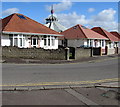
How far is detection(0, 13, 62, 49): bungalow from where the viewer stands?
19797mm

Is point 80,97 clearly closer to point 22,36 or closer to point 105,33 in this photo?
point 22,36

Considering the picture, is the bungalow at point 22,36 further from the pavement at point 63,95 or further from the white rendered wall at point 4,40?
the pavement at point 63,95

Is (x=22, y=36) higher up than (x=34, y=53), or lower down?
higher up

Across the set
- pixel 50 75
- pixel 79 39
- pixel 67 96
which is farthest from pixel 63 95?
pixel 79 39

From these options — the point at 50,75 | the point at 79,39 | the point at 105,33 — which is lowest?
the point at 50,75

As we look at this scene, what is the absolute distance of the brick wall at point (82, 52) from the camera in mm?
18486

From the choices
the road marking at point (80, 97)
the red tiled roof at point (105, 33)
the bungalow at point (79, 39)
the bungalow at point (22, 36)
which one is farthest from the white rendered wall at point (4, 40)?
the red tiled roof at point (105, 33)

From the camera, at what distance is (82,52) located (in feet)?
63.8

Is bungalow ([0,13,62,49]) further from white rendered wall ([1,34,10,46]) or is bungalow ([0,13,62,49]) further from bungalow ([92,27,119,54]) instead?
bungalow ([92,27,119,54])

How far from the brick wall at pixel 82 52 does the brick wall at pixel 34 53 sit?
6.53ft

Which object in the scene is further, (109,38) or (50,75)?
(109,38)

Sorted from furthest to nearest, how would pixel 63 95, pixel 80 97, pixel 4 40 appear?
pixel 4 40 → pixel 63 95 → pixel 80 97

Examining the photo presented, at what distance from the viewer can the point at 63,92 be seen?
5.71 metres

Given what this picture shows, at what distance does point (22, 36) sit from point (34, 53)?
4281 millimetres
